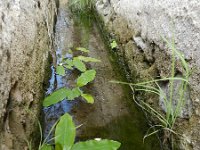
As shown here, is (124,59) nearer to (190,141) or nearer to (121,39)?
(121,39)

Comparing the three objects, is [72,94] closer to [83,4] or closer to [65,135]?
[65,135]

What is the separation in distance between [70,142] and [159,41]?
3.38 ft

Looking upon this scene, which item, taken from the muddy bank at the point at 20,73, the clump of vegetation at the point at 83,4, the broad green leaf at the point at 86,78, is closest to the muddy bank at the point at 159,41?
the broad green leaf at the point at 86,78

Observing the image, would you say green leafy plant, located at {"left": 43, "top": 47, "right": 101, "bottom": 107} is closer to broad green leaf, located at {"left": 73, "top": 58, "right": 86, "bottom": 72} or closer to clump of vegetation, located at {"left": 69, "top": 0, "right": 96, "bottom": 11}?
broad green leaf, located at {"left": 73, "top": 58, "right": 86, "bottom": 72}

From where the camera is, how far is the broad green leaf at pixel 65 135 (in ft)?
5.13

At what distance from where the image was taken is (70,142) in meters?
1.56

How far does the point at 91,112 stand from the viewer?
2.30 metres

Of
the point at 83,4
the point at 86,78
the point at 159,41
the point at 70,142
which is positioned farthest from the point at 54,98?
the point at 83,4

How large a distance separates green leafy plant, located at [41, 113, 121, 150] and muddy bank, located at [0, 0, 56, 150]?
0.25 metres

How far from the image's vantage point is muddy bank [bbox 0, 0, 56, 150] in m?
1.64

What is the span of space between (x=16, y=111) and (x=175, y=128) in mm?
944

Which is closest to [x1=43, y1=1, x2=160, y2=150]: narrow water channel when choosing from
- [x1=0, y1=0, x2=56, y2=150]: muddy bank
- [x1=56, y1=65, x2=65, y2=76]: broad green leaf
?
[x1=56, y1=65, x2=65, y2=76]: broad green leaf

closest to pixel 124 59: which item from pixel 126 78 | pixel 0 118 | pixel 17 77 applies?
pixel 126 78

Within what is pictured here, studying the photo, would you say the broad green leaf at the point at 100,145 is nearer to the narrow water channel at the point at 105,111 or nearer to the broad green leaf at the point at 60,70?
the narrow water channel at the point at 105,111
